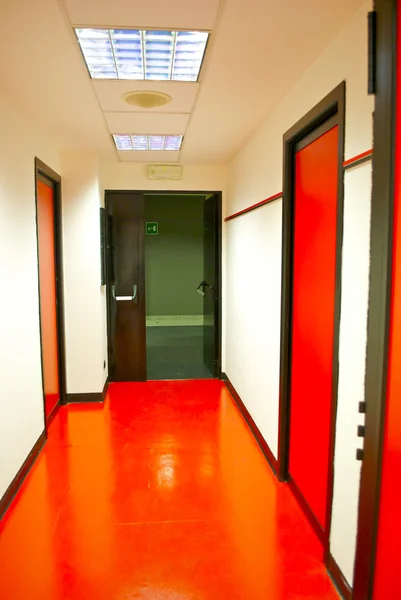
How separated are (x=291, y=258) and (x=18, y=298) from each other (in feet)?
5.96

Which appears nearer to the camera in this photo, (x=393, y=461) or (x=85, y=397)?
(x=393, y=461)

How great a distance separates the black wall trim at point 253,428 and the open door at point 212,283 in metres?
0.44

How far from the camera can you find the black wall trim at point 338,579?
6.03 ft

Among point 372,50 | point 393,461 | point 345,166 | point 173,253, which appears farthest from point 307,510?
point 173,253

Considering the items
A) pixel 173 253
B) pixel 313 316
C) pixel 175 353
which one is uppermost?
pixel 173 253

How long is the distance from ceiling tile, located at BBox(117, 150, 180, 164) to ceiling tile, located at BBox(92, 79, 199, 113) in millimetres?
1306

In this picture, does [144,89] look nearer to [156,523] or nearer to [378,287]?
[378,287]

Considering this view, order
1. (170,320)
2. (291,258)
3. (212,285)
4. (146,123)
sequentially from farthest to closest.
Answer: (170,320), (212,285), (146,123), (291,258)

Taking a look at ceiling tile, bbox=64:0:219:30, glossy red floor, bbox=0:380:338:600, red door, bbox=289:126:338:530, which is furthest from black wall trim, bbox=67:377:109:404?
ceiling tile, bbox=64:0:219:30

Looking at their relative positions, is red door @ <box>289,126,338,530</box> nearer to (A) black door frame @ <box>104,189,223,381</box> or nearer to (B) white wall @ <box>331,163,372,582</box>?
(B) white wall @ <box>331,163,372,582</box>

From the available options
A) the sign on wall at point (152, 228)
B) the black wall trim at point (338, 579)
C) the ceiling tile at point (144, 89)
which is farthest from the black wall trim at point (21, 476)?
the sign on wall at point (152, 228)

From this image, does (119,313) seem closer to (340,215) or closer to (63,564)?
(63,564)

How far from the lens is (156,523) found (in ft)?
7.89

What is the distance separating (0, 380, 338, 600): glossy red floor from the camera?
1949 mm
